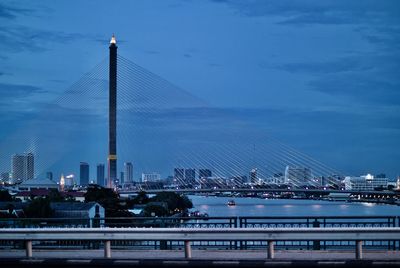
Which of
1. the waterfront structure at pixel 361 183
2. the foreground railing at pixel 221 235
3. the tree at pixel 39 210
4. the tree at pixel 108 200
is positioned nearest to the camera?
the foreground railing at pixel 221 235

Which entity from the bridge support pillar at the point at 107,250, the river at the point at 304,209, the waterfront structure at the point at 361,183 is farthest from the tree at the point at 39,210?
the bridge support pillar at the point at 107,250

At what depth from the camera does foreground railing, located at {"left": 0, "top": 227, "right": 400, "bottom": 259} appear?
11.1m

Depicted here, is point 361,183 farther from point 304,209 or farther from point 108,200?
point 108,200

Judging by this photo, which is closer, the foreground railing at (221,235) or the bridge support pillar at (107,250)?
the foreground railing at (221,235)

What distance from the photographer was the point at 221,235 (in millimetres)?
11438

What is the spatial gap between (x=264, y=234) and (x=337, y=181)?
64191mm

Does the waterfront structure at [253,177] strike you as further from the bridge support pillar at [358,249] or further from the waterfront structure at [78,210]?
the bridge support pillar at [358,249]

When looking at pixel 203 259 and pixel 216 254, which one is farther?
pixel 216 254

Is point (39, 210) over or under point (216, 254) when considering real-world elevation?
over

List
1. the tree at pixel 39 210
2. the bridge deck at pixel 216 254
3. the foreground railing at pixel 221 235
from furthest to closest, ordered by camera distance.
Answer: the tree at pixel 39 210 < the bridge deck at pixel 216 254 < the foreground railing at pixel 221 235

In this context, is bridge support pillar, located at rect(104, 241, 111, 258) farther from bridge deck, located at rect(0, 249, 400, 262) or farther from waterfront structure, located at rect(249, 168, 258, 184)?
waterfront structure, located at rect(249, 168, 258, 184)

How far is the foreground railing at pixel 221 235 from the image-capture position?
1114cm

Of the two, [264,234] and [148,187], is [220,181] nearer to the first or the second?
[148,187]

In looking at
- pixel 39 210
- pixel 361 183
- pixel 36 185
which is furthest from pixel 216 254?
pixel 36 185
